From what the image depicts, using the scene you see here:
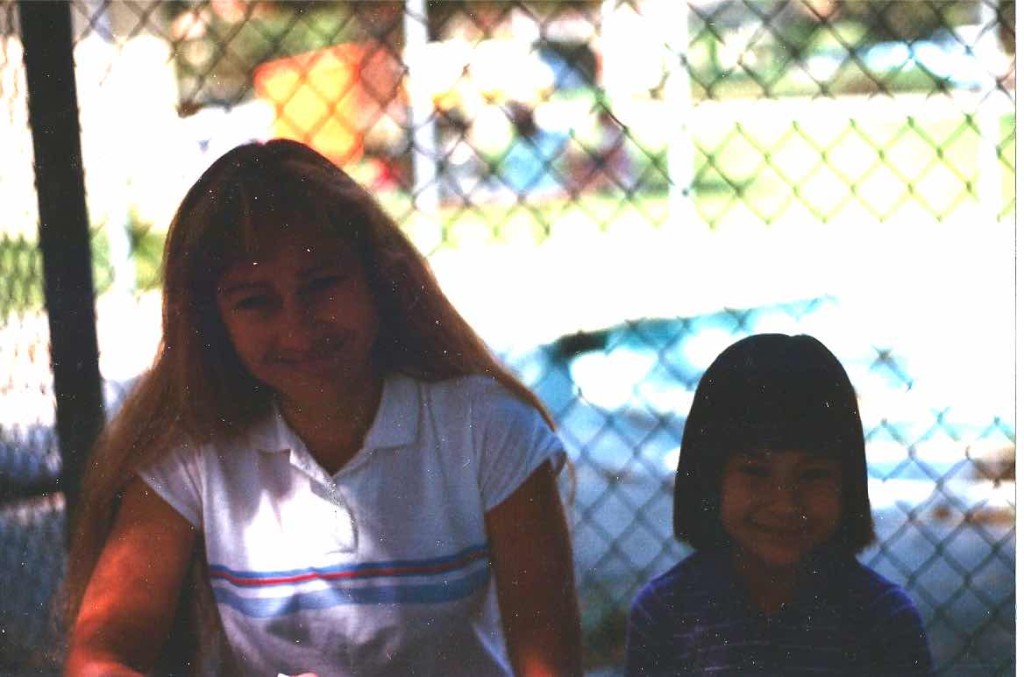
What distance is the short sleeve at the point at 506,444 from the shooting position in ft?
4.39

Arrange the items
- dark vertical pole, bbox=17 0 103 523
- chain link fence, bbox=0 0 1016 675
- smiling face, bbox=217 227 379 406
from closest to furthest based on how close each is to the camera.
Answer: smiling face, bbox=217 227 379 406 → chain link fence, bbox=0 0 1016 675 → dark vertical pole, bbox=17 0 103 523

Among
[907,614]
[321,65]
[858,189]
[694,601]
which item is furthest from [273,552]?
[858,189]

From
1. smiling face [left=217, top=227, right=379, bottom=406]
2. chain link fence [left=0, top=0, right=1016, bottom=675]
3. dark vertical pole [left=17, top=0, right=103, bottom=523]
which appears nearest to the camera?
smiling face [left=217, top=227, right=379, bottom=406]

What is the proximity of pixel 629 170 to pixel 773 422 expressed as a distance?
0.37 m

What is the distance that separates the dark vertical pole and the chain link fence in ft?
0.12

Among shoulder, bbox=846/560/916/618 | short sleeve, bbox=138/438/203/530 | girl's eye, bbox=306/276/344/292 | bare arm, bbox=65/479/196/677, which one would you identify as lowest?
shoulder, bbox=846/560/916/618

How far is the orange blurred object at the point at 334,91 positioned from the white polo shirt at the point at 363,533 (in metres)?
0.35

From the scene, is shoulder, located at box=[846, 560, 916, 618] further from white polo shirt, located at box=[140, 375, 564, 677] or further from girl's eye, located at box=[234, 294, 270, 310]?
girl's eye, located at box=[234, 294, 270, 310]

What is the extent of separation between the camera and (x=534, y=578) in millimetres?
1350

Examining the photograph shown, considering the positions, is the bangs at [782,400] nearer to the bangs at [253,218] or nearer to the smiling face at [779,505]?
the smiling face at [779,505]

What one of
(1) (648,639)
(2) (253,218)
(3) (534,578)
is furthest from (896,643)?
(2) (253,218)

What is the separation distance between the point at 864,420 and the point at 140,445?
2.83 ft

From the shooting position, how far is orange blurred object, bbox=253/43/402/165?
4.71 feet

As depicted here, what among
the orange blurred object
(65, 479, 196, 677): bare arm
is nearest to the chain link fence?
the orange blurred object
